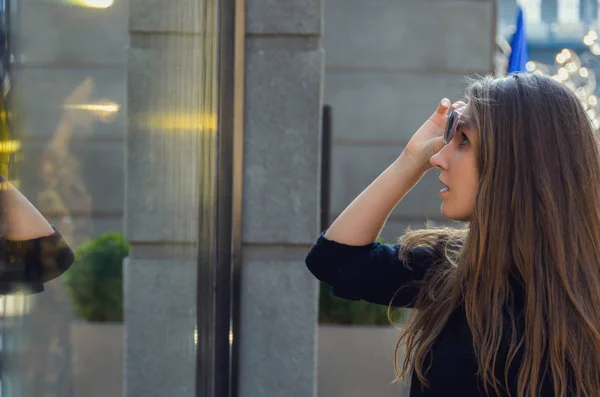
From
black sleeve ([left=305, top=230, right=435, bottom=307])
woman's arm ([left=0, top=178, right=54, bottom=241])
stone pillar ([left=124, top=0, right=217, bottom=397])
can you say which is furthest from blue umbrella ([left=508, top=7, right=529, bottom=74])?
woman's arm ([left=0, top=178, right=54, bottom=241])

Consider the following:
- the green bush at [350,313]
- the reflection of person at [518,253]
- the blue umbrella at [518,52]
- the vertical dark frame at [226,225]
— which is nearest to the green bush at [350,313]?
the green bush at [350,313]

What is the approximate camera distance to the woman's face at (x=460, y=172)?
5.94 ft

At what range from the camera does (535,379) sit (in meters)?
1.60

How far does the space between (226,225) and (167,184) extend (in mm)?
1179

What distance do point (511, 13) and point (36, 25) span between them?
38121mm

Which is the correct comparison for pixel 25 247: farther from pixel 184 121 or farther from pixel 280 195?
pixel 280 195

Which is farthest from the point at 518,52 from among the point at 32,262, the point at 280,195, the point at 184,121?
the point at 32,262

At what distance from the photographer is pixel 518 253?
174 cm

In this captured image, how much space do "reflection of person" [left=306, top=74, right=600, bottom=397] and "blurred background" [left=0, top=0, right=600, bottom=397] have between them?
677 millimetres

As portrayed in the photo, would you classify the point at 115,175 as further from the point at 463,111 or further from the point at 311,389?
the point at 311,389

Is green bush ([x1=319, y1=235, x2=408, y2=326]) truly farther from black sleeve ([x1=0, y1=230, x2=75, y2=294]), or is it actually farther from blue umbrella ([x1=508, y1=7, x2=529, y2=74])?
black sleeve ([x1=0, y1=230, x2=75, y2=294])

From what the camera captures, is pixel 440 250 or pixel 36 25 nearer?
pixel 36 25

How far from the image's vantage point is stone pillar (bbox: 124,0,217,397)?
1963mm

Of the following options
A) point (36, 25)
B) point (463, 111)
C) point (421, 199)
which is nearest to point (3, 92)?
point (36, 25)
